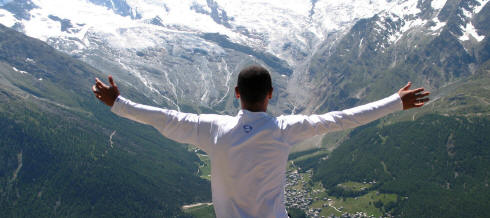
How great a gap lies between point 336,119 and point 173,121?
101 inches

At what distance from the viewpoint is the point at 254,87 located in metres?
6.35

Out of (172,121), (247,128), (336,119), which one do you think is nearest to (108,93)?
(172,121)

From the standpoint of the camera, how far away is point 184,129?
6633 millimetres

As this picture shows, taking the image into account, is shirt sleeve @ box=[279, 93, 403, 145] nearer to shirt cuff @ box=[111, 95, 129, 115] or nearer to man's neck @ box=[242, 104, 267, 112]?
man's neck @ box=[242, 104, 267, 112]

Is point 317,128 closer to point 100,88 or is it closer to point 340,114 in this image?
point 340,114

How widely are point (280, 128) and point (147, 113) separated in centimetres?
210

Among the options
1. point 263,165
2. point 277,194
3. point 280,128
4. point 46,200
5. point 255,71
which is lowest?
point 46,200

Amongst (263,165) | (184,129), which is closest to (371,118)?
(263,165)

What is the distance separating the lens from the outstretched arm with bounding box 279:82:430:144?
21.4 feet

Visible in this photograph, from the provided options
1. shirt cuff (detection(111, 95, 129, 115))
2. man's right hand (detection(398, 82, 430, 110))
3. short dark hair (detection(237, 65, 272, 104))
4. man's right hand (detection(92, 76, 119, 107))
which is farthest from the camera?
man's right hand (detection(398, 82, 430, 110))

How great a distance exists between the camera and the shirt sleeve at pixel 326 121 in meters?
6.51

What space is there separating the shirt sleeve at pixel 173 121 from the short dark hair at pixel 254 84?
77 centimetres

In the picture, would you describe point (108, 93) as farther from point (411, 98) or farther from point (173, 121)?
point (411, 98)

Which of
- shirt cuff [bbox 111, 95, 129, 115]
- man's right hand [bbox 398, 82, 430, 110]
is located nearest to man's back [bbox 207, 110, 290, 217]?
shirt cuff [bbox 111, 95, 129, 115]
